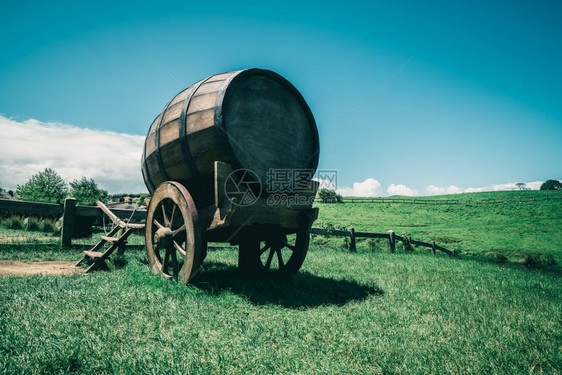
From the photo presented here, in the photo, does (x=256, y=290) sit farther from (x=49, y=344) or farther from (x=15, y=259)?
(x=15, y=259)

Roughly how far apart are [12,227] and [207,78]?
12300 mm

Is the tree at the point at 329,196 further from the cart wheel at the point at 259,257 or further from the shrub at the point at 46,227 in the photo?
the cart wheel at the point at 259,257

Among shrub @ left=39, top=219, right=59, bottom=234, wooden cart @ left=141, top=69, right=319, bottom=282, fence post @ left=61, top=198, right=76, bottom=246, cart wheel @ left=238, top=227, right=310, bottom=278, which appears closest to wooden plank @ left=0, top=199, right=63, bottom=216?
fence post @ left=61, top=198, right=76, bottom=246

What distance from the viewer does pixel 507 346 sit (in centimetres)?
250

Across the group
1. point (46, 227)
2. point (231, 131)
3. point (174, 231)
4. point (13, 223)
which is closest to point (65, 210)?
point (174, 231)

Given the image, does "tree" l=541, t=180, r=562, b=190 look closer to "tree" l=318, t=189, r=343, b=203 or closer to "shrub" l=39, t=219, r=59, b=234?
"tree" l=318, t=189, r=343, b=203

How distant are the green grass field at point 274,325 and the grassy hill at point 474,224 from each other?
1215 centimetres

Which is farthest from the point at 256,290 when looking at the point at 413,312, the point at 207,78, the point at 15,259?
the point at 15,259

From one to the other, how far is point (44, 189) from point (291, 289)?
27.4 meters

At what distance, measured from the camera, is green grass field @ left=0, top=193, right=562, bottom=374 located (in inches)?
79.9

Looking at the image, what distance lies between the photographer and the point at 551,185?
7675cm

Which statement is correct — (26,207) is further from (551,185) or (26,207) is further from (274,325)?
(551,185)

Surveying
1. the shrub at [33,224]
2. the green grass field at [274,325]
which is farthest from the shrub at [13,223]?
the green grass field at [274,325]

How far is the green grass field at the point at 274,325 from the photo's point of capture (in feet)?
6.66
